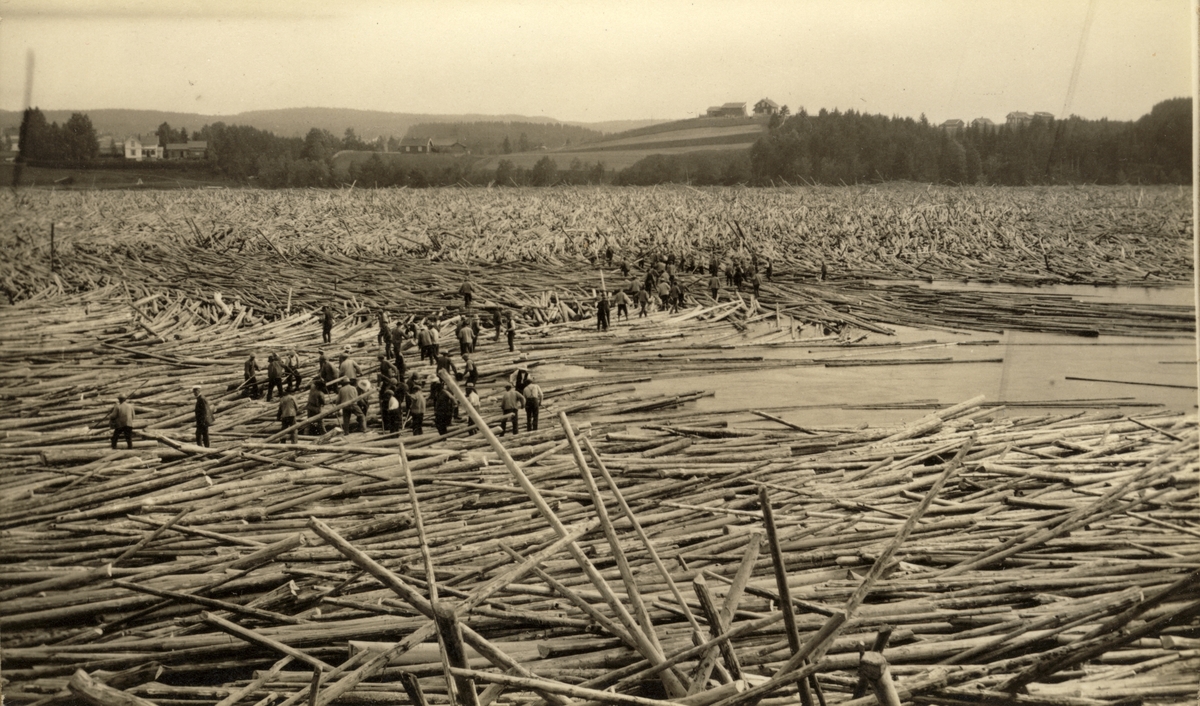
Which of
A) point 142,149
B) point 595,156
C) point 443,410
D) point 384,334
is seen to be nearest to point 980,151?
point 595,156

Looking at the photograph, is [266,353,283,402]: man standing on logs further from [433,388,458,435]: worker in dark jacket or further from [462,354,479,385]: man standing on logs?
[462,354,479,385]: man standing on logs

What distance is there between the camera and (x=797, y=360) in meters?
15.5

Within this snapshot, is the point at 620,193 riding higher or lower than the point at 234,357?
higher

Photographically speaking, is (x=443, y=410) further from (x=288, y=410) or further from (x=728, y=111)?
(x=728, y=111)

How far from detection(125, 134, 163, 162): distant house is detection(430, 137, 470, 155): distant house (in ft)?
11.6

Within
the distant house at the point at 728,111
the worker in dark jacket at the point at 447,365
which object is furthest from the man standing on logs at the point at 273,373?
the distant house at the point at 728,111

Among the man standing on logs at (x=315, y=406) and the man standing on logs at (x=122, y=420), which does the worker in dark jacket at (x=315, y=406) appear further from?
the man standing on logs at (x=122, y=420)

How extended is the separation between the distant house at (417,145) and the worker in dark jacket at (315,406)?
3.77m

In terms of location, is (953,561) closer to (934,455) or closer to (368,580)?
(934,455)

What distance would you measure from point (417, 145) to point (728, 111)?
14.0 ft

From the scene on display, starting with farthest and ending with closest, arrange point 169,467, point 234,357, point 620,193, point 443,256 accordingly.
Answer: point 620,193
point 443,256
point 234,357
point 169,467

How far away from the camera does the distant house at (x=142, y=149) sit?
10188 mm

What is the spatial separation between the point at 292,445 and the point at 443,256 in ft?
27.6

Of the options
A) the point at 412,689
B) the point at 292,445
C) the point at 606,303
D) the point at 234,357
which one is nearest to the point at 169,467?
the point at 292,445
